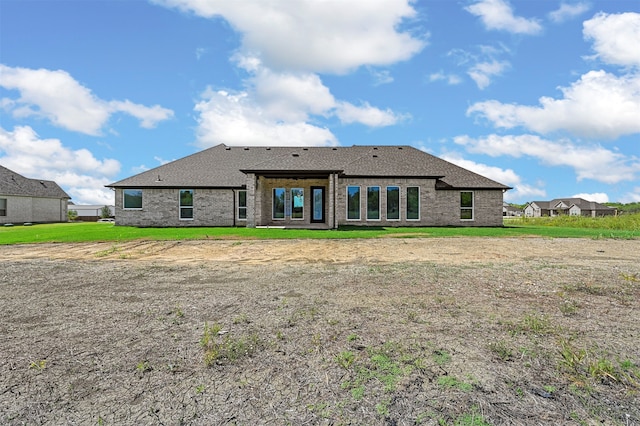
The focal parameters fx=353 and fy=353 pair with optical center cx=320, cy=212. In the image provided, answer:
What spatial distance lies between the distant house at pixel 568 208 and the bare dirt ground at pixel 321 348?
82901 mm

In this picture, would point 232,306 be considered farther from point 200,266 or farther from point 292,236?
point 292,236

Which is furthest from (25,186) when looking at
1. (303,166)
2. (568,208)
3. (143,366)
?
(568,208)

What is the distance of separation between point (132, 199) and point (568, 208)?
93.9m

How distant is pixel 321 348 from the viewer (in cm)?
342

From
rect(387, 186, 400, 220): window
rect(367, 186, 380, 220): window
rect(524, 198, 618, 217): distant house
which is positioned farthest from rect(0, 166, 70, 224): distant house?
rect(524, 198, 618, 217): distant house

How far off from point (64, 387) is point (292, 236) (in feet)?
40.2

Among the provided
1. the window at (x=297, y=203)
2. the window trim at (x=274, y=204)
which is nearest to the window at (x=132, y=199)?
the window trim at (x=274, y=204)

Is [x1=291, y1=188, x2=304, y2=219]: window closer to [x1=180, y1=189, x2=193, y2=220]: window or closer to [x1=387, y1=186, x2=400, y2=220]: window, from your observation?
[x1=387, y1=186, x2=400, y2=220]: window

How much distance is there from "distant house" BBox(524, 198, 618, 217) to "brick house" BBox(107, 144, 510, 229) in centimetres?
6446

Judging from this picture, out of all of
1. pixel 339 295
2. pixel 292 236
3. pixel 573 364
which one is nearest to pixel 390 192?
pixel 292 236

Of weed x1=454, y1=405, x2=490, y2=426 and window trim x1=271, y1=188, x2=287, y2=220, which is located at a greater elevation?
window trim x1=271, y1=188, x2=287, y2=220

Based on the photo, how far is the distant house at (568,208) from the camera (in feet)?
259

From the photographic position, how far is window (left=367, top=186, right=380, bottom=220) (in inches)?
844

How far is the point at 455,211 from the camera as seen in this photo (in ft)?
74.3
